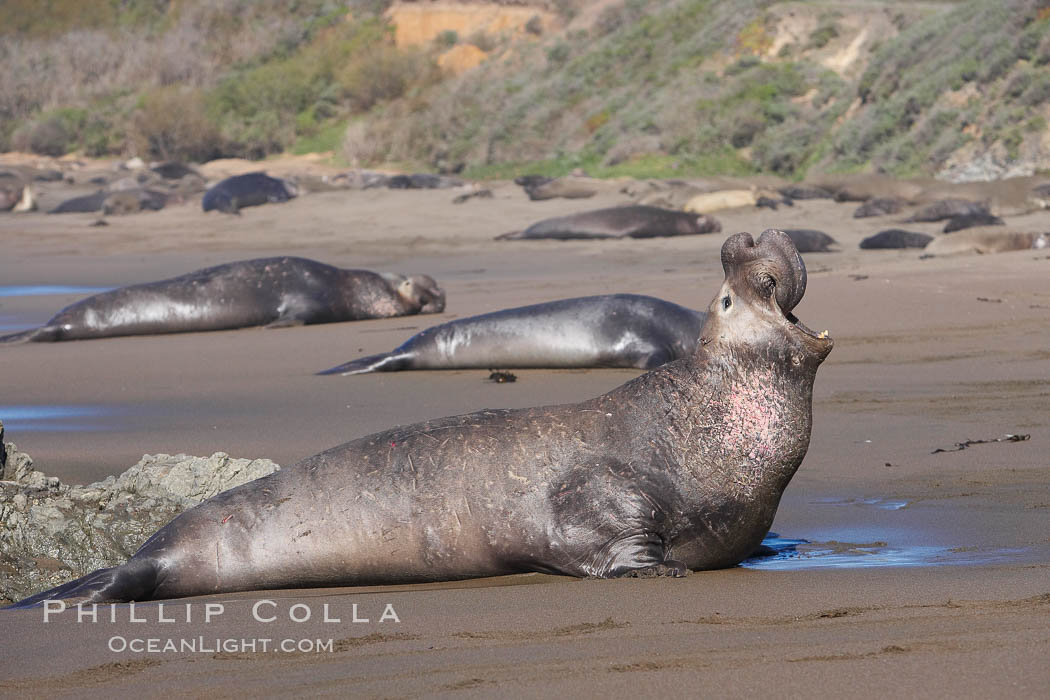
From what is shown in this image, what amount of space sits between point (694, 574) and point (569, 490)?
383 millimetres

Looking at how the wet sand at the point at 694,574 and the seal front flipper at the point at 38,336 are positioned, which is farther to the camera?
the seal front flipper at the point at 38,336

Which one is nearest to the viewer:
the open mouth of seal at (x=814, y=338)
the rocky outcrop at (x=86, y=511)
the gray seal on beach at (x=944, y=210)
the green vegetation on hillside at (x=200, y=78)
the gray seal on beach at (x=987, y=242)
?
the open mouth of seal at (x=814, y=338)

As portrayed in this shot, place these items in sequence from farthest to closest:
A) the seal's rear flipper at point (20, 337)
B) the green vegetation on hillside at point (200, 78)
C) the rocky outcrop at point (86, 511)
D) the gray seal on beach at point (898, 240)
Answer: the green vegetation on hillside at point (200, 78) → the gray seal on beach at point (898, 240) → the seal's rear flipper at point (20, 337) → the rocky outcrop at point (86, 511)

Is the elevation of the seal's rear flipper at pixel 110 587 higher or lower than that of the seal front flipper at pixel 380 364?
lower

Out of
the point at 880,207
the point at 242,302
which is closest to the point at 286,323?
the point at 242,302

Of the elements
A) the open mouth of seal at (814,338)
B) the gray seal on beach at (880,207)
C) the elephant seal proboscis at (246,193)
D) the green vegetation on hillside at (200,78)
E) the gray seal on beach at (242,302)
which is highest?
the green vegetation on hillside at (200,78)

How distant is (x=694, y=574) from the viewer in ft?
11.8

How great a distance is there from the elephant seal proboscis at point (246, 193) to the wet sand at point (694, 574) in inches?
320

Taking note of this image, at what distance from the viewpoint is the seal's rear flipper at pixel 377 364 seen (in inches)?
307

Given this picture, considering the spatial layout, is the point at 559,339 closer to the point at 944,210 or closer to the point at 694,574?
the point at 694,574

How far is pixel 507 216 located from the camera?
737 inches

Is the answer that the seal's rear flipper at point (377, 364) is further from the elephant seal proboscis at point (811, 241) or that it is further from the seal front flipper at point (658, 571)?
the elephant seal proboscis at point (811, 241)

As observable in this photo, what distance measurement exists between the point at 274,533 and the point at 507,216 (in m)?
15.1

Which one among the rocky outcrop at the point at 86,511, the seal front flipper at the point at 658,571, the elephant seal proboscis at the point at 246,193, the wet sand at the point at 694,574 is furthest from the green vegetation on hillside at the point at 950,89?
the seal front flipper at the point at 658,571
